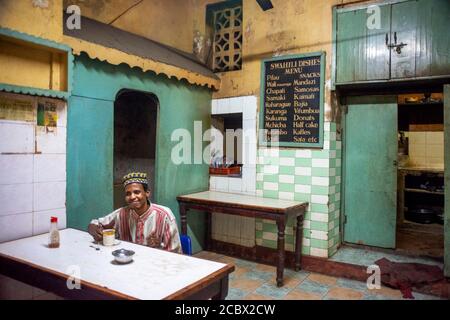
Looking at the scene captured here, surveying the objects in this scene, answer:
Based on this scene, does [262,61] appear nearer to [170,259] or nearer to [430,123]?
[170,259]

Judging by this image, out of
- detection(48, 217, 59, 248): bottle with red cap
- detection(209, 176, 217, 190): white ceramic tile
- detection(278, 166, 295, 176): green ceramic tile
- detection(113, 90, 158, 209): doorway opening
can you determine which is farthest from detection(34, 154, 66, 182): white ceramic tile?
detection(278, 166, 295, 176): green ceramic tile

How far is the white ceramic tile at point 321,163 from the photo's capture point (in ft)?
13.8

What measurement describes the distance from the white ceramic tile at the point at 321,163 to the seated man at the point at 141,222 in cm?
221

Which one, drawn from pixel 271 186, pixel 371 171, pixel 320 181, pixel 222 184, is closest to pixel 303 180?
pixel 320 181

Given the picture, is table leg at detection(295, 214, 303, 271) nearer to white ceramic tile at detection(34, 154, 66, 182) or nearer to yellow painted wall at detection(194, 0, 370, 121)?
yellow painted wall at detection(194, 0, 370, 121)

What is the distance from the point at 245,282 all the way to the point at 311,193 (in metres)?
1.37

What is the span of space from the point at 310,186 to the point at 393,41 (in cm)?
192

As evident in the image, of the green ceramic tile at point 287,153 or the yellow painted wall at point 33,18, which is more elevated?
the yellow painted wall at point 33,18

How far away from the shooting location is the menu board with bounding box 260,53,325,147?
4273 millimetres

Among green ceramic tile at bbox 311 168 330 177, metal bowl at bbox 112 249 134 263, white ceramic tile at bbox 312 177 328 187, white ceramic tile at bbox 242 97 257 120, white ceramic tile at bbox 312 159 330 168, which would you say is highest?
white ceramic tile at bbox 242 97 257 120

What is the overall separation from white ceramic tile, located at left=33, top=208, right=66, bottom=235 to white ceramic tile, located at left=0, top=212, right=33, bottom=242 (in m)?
0.04

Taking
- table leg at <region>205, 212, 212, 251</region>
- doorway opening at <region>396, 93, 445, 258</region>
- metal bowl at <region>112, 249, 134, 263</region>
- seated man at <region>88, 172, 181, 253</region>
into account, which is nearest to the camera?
metal bowl at <region>112, 249, 134, 263</region>

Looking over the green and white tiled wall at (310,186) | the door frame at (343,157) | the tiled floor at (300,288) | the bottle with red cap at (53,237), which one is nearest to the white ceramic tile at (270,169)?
the green and white tiled wall at (310,186)

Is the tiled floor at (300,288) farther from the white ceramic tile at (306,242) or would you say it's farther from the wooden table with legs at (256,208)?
the white ceramic tile at (306,242)
